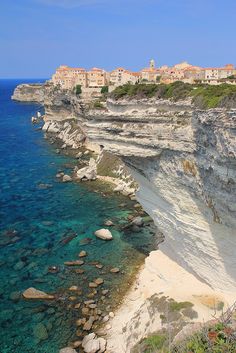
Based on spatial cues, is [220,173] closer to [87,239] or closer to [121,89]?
[121,89]

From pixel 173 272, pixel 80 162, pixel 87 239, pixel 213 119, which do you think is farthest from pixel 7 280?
pixel 80 162

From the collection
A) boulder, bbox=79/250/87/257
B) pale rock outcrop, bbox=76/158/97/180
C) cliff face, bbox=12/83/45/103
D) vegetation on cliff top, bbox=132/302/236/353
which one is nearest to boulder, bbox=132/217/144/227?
boulder, bbox=79/250/87/257

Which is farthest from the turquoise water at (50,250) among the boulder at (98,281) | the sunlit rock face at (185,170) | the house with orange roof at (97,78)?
the house with orange roof at (97,78)

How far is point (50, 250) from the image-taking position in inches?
1192

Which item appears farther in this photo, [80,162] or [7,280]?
[80,162]

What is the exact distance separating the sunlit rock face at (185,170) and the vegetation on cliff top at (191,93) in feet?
1.88

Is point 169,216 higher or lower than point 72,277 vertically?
higher

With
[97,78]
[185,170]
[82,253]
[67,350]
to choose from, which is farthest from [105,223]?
[97,78]

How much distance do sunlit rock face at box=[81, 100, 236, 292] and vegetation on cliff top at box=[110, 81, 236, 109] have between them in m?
0.57

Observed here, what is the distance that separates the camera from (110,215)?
37.5m

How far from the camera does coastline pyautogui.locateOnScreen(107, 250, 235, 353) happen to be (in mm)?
19984

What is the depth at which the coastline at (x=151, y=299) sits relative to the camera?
65.6 ft

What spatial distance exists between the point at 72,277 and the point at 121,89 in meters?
13.8

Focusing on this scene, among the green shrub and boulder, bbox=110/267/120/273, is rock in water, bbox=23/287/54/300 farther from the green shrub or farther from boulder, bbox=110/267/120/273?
the green shrub
